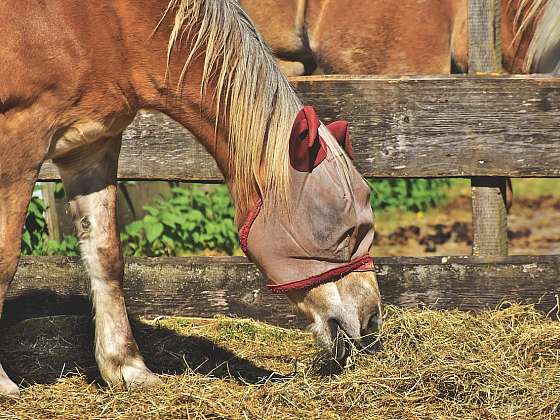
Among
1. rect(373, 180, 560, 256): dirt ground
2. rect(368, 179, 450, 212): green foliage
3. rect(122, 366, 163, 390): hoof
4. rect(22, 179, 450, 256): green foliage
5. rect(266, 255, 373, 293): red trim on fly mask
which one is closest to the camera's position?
rect(266, 255, 373, 293): red trim on fly mask

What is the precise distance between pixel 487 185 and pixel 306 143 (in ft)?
5.40

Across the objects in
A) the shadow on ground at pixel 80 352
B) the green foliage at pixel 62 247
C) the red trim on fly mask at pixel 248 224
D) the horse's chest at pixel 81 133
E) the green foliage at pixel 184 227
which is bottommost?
the green foliage at pixel 184 227

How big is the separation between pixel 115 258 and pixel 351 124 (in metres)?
1.35

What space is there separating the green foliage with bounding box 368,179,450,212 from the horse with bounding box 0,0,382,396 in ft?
16.3

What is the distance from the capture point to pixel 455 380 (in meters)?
3.45

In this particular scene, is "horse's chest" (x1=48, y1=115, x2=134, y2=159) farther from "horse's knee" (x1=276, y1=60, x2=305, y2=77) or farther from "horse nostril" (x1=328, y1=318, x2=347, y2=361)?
"horse's knee" (x1=276, y1=60, x2=305, y2=77)

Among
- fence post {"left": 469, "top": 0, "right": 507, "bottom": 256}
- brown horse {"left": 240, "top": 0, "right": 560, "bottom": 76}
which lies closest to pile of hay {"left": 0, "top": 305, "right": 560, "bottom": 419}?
fence post {"left": 469, "top": 0, "right": 507, "bottom": 256}

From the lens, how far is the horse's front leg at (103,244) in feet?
12.4

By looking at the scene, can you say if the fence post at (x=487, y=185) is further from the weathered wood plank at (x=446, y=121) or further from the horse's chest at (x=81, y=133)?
the horse's chest at (x=81, y=133)

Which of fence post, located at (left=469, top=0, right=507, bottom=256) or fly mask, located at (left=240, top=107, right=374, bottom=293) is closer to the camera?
fly mask, located at (left=240, top=107, right=374, bottom=293)

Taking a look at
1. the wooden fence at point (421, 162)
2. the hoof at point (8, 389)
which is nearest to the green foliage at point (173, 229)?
the wooden fence at point (421, 162)

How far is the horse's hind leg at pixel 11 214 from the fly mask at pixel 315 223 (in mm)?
781

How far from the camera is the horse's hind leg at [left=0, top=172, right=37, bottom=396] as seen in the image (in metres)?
3.35

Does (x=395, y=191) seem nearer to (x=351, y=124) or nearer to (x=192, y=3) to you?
(x=351, y=124)
